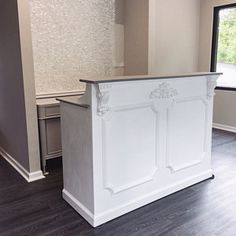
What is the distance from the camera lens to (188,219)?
2.24 meters

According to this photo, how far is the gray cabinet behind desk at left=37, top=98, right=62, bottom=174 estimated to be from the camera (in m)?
3.12

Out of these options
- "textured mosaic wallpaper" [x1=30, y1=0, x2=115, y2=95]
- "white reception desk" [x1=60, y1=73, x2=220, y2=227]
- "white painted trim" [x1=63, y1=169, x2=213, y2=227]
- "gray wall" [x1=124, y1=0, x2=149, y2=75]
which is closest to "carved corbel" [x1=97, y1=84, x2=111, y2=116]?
"white reception desk" [x1=60, y1=73, x2=220, y2=227]

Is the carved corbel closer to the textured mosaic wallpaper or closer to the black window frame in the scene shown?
the textured mosaic wallpaper

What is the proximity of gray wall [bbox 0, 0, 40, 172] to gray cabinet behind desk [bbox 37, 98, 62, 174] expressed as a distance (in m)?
0.12

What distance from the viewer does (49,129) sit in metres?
3.24

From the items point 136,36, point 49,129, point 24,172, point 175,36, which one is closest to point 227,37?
point 175,36

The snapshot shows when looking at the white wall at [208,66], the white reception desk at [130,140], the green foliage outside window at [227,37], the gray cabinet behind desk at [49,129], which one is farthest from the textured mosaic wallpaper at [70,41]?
the green foliage outside window at [227,37]

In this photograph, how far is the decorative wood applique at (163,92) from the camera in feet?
7.63

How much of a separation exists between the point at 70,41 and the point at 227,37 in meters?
2.95

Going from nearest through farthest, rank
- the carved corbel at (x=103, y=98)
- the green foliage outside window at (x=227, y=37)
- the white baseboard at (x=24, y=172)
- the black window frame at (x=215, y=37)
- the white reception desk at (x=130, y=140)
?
the carved corbel at (x=103, y=98)
the white reception desk at (x=130, y=140)
the white baseboard at (x=24, y=172)
the green foliage outside window at (x=227, y=37)
the black window frame at (x=215, y=37)

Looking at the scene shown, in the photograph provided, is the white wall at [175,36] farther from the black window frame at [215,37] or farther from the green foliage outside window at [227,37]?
the green foliage outside window at [227,37]

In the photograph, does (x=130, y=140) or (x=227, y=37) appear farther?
(x=227, y=37)

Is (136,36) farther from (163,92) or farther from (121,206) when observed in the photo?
(121,206)

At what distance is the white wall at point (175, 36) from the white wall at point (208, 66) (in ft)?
0.36
